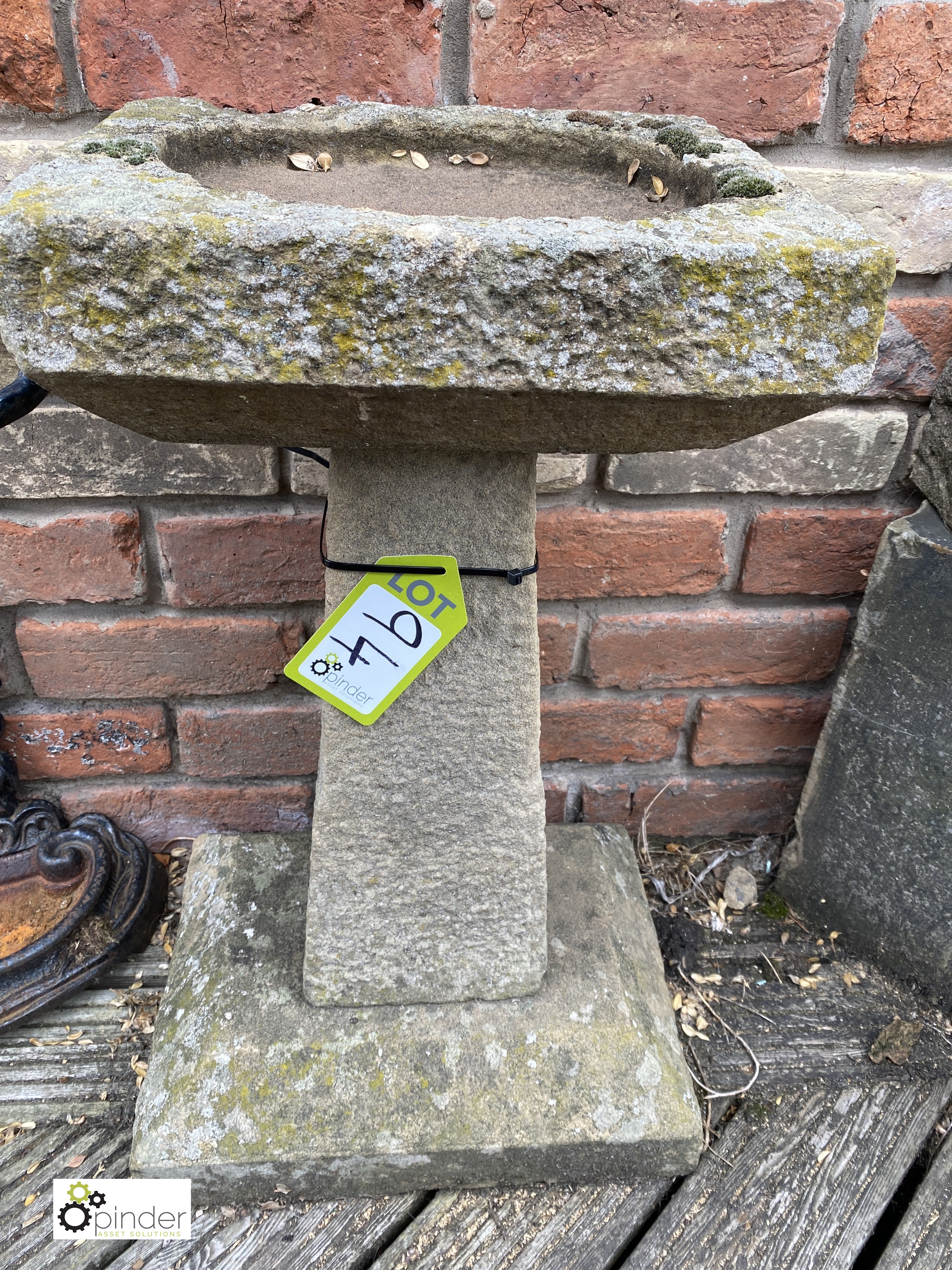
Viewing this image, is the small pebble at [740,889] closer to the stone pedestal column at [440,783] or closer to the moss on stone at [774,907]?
the moss on stone at [774,907]

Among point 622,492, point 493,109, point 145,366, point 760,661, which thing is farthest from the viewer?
point 760,661

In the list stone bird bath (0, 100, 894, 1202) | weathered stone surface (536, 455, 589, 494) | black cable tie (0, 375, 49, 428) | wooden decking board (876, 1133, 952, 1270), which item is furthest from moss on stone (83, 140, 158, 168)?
wooden decking board (876, 1133, 952, 1270)

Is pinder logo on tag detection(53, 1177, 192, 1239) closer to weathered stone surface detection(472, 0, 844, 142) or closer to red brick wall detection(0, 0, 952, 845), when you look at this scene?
red brick wall detection(0, 0, 952, 845)

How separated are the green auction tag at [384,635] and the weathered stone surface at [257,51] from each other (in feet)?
1.59

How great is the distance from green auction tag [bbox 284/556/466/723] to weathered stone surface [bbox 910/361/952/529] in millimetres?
578

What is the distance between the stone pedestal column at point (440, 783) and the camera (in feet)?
2.05

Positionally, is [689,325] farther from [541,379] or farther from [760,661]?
[760,661]

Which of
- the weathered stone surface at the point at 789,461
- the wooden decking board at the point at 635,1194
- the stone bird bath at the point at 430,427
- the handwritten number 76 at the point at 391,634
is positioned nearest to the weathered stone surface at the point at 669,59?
the stone bird bath at the point at 430,427

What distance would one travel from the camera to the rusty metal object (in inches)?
35.0

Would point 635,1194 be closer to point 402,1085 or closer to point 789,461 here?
point 402,1085

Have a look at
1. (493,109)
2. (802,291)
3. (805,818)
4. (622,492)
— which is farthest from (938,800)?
(493,109)

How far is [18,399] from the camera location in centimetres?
53

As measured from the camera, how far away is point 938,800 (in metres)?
0.89

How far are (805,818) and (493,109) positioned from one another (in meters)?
0.85
